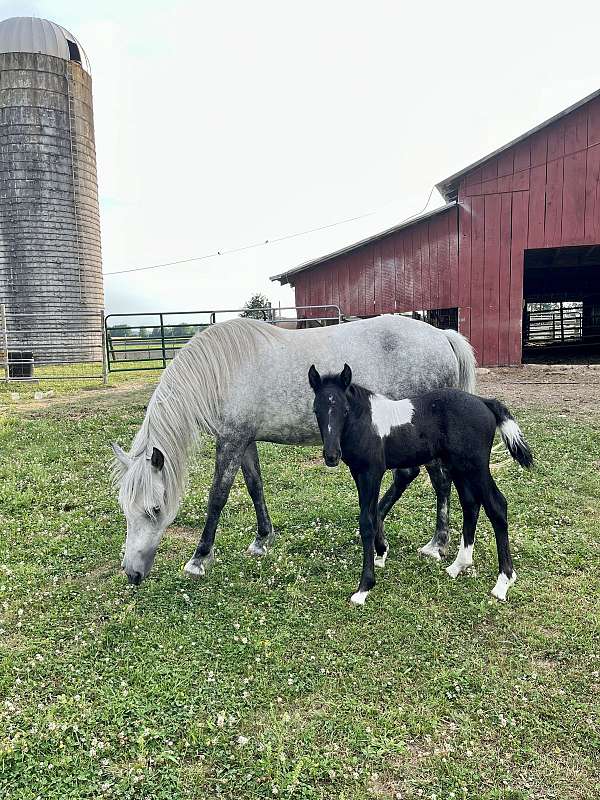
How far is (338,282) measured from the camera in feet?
54.3

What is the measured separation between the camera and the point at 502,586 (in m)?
3.82

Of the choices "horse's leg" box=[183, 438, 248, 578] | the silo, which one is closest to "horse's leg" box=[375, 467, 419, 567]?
"horse's leg" box=[183, 438, 248, 578]

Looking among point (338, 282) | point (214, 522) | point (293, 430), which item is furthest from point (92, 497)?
point (338, 282)

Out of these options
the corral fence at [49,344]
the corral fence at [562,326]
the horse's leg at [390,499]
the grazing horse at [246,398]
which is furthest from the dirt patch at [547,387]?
the corral fence at [49,344]

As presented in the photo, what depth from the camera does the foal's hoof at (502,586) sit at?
3762mm

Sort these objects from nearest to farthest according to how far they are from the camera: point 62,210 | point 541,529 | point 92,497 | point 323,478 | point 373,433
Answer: point 373,433
point 541,529
point 92,497
point 323,478
point 62,210

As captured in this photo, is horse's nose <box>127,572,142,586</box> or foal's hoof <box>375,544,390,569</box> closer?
horse's nose <box>127,572,142,586</box>

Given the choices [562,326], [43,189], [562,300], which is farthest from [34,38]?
[562,326]

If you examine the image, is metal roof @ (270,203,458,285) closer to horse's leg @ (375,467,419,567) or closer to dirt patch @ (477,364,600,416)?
dirt patch @ (477,364,600,416)

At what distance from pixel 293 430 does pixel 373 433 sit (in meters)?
0.88

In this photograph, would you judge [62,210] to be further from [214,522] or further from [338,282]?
[214,522]

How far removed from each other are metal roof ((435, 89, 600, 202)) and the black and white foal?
501 inches

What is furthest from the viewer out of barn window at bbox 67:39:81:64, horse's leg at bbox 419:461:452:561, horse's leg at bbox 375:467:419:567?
barn window at bbox 67:39:81:64

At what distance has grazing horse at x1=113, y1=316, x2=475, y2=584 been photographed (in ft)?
13.1
